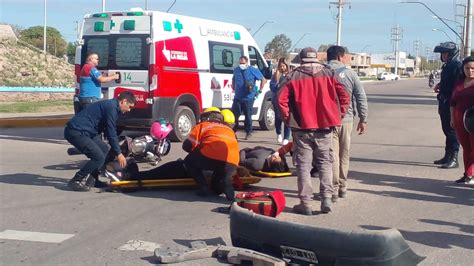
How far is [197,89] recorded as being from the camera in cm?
1389

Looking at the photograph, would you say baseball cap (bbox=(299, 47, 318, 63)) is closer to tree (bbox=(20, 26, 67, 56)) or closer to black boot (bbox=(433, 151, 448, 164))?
black boot (bbox=(433, 151, 448, 164))

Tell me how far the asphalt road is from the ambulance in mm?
2207

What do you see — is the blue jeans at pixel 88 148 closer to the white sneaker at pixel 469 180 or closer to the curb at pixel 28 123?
the white sneaker at pixel 469 180

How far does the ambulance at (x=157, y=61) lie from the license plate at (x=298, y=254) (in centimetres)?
773

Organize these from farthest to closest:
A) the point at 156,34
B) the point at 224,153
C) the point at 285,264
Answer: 1. the point at 156,34
2. the point at 224,153
3. the point at 285,264

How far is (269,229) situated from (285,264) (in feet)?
1.12

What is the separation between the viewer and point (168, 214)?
7.18 metres

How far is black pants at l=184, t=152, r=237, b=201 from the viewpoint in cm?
777

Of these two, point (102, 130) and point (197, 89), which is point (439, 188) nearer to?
point (102, 130)

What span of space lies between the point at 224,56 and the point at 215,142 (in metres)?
7.33

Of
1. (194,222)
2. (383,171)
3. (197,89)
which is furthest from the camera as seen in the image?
(197,89)

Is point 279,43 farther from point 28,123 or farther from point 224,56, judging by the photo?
point 224,56

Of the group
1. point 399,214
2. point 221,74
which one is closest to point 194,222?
point 399,214

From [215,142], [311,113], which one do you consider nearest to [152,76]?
[215,142]
